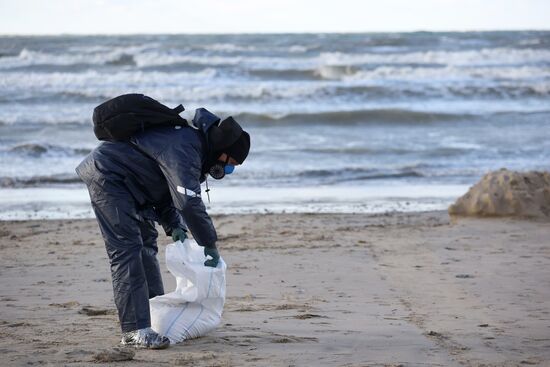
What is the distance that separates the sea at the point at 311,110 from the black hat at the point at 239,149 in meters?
5.46

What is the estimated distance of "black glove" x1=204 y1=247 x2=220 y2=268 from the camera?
465 centimetres

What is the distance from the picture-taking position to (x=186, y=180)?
4285 millimetres

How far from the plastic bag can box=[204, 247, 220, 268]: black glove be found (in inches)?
1.5

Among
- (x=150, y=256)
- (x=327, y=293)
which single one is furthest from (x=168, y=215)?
(x=327, y=293)

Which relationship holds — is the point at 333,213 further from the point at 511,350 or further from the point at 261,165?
the point at 511,350

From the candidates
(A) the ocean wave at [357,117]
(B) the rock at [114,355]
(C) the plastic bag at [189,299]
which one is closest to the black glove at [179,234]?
(C) the plastic bag at [189,299]

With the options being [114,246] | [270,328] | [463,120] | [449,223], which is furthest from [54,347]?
[463,120]

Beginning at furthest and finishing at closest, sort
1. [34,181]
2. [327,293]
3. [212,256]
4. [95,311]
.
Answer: [34,181] < [327,293] < [95,311] < [212,256]

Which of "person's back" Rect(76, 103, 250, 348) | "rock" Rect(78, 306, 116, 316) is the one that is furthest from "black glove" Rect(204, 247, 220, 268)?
"rock" Rect(78, 306, 116, 316)

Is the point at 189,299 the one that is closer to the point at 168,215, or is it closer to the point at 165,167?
the point at 168,215

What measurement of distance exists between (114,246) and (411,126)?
51.3ft

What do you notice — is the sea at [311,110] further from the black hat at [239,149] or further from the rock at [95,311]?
the black hat at [239,149]

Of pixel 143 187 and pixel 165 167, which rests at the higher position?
pixel 165 167

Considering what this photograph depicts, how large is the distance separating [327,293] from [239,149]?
81.3 inches
